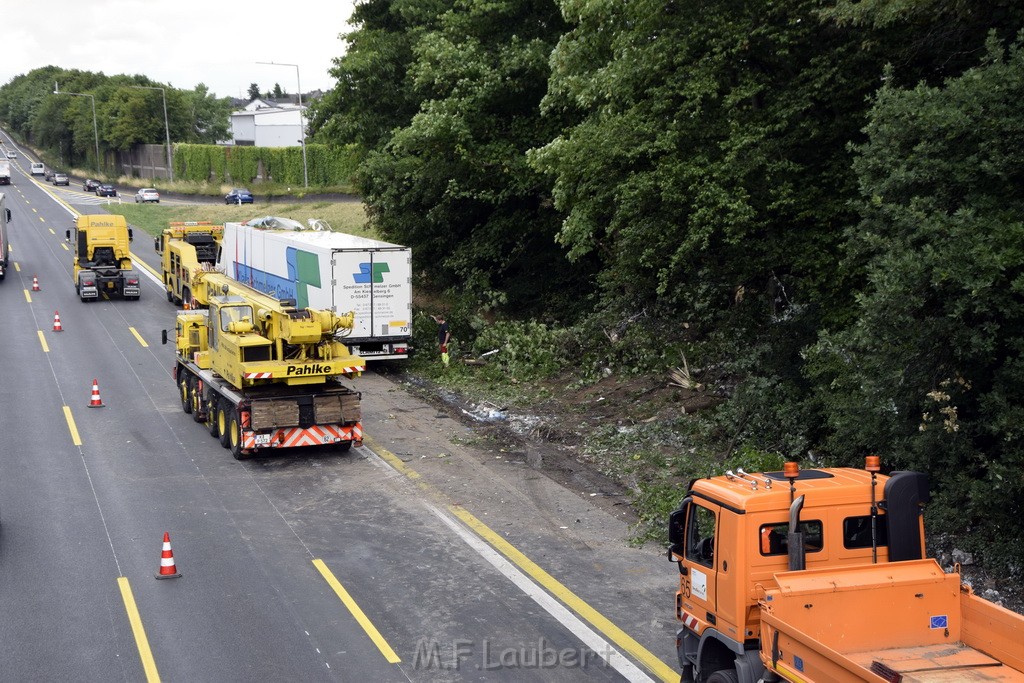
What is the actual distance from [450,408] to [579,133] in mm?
7155

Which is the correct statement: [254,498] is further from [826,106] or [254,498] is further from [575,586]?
[826,106]

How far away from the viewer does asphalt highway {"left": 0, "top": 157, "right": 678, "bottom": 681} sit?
10922mm

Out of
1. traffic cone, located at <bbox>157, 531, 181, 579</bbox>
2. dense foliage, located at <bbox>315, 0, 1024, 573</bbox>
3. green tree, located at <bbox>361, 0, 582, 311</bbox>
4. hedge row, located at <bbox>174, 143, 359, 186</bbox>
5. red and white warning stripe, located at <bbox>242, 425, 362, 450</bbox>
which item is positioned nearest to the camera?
dense foliage, located at <bbox>315, 0, 1024, 573</bbox>

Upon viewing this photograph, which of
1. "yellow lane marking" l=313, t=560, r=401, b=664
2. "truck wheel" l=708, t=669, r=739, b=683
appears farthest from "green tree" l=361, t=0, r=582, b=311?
"truck wheel" l=708, t=669, r=739, b=683

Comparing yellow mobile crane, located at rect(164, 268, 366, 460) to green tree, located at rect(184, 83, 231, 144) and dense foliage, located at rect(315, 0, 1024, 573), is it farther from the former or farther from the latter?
green tree, located at rect(184, 83, 231, 144)

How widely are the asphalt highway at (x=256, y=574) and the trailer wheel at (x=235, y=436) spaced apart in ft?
0.72

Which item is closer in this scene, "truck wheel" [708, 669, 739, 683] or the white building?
"truck wheel" [708, 669, 739, 683]

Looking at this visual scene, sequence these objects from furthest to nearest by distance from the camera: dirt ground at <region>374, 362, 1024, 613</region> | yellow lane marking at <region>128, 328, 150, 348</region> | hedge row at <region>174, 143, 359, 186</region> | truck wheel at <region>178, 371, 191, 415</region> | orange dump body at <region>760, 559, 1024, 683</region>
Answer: hedge row at <region>174, 143, 359, 186</region>, yellow lane marking at <region>128, 328, 150, 348</region>, truck wheel at <region>178, 371, 191, 415</region>, dirt ground at <region>374, 362, 1024, 613</region>, orange dump body at <region>760, 559, 1024, 683</region>

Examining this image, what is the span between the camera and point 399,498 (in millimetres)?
16766

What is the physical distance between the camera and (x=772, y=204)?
1730cm

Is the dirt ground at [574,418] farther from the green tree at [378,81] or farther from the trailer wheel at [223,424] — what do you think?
the green tree at [378,81]

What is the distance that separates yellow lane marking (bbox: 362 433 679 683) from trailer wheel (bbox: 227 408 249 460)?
3.40 meters

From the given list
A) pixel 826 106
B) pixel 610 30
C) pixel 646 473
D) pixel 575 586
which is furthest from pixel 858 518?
pixel 610 30

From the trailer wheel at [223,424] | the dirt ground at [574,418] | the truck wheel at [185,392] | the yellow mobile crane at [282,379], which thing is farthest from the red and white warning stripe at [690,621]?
the truck wheel at [185,392]
